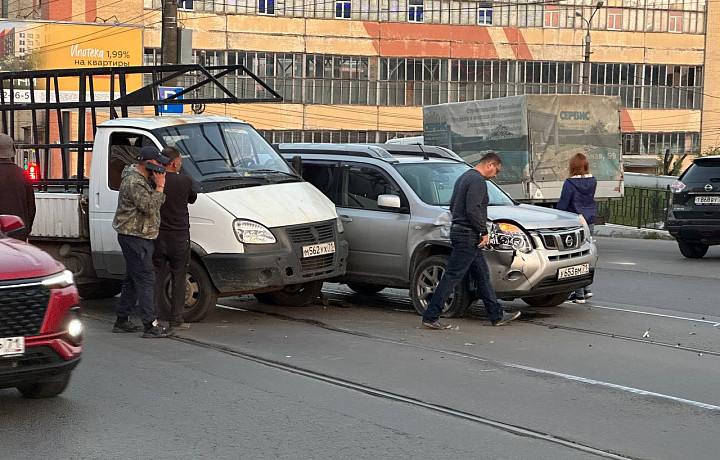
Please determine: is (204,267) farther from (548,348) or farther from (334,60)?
(334,60)

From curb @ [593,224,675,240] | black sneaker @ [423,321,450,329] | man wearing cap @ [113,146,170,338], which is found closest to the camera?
man wearing cap @ [113,146,170,338]

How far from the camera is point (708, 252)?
20422 mm

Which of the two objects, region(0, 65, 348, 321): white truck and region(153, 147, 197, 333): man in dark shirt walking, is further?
region(0, 65, 348, 321): white truck

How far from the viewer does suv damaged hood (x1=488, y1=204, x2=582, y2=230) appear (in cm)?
1113

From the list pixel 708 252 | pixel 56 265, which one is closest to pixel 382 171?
pixel 56 265

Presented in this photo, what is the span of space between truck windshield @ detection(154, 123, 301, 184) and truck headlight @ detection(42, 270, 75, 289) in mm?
4192

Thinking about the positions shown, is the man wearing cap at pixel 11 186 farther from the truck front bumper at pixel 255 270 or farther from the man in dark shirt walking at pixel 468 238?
the man in dark shirt walking at pixel 468 238

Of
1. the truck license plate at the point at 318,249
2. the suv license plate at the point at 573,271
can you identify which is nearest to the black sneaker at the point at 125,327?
the truck license plate at the point at 318,249

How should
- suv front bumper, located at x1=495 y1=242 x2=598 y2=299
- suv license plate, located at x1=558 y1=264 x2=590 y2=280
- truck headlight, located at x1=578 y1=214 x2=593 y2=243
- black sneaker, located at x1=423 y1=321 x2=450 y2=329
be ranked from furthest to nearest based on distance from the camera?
1. truck headlight, located at x1=578 y1=214 x2=593 y2=243
2. suv license plate, located at x1=558 y1=264 x2=590 y2=280
3. suv front bumper, located at x1=495 y1=242 x2=598 y2=299
4. black sneaker, located at x1=423 y1=321 x2=450 y2=329

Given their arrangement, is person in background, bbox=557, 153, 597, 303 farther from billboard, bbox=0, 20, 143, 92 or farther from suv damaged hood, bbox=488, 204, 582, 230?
billboard, bbox=0, 20, 143, 92

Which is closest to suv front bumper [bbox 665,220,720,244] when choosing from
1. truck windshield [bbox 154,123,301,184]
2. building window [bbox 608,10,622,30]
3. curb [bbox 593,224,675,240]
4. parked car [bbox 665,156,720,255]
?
parked car [bbox 665,156,720,255]

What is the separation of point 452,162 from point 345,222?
4.91 ft

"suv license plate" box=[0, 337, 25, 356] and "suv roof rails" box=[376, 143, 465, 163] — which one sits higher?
"suv roof rails" box=[376, 143, 465, 163]

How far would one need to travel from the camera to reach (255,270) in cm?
1069
